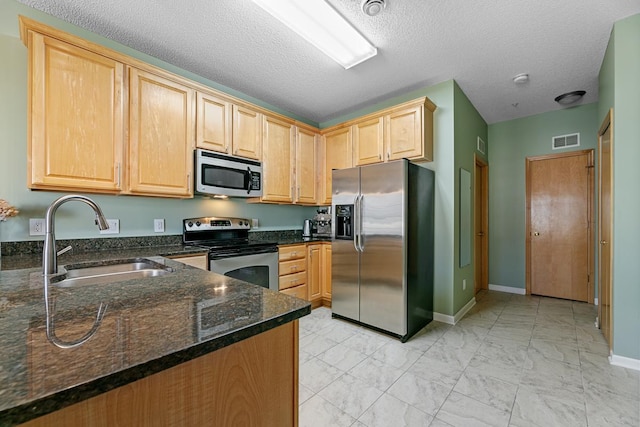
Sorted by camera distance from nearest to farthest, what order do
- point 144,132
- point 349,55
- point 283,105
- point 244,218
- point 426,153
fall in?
1. point 144,132
2. point 349,55
3. point 426,153
4. point 244,218
5. point 283,105

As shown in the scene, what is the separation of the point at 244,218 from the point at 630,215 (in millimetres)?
3541

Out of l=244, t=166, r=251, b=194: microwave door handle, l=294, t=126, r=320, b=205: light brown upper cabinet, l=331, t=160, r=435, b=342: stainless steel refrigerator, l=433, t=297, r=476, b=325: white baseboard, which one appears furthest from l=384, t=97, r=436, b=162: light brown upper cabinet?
l=433, t=297, r=476, b=325: white baseboard

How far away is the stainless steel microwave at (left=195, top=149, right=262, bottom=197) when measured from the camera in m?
2.63

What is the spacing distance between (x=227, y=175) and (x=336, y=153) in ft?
5.07

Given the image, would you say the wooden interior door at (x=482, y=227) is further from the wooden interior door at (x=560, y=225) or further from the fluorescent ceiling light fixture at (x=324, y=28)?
the fluorescent ceiling light fixture at (x=324, y=28)

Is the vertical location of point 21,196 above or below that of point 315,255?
above

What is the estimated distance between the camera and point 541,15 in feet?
6.72

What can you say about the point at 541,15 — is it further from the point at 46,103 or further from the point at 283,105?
the point at 46,103

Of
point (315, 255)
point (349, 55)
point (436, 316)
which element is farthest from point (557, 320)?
point (349, 55)

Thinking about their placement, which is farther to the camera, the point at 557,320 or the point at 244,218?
the point at 244,218

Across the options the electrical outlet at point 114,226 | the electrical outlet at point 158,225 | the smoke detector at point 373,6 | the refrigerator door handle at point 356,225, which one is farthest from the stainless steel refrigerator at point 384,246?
the electrical outlet at point 114,226

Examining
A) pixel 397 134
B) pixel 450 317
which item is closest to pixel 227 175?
pixel 397 134

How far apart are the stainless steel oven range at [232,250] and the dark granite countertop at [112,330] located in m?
1.41

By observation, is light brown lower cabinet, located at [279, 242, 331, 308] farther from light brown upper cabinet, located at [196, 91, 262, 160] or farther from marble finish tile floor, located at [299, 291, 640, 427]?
light brown upper cabinet, located at [196, 91, 262, 160]
